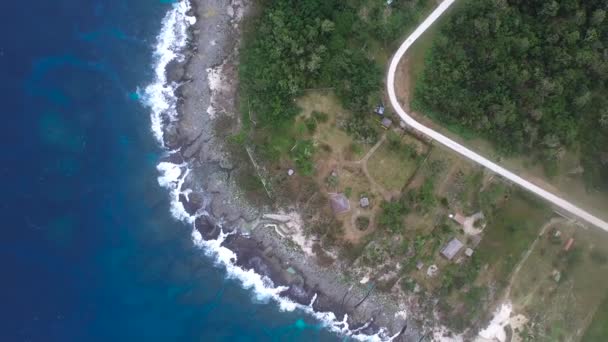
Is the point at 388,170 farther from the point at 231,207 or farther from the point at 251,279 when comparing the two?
the point at 251,279

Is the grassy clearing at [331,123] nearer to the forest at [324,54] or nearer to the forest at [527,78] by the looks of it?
the forest at [324,54]

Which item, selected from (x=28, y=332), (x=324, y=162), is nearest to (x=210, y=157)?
(x=324, y=162)

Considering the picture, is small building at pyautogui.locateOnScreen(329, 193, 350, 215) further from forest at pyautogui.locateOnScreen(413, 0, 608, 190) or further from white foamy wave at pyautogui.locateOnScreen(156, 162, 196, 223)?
white foamy wave at pyautogui.locateOnScreen(156, 162, 196, 223)

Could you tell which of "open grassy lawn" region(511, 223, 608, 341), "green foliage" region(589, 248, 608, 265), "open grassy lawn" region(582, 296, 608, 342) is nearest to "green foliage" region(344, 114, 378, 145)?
"open grassy lawn" region(511, 223, 608, 341)

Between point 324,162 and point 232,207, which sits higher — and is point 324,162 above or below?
below

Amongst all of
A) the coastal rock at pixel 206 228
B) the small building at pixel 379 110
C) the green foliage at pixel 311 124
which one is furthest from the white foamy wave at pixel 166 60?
the small building at pixel 379 110

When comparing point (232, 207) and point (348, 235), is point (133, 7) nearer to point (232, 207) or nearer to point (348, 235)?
point (232, 207)
